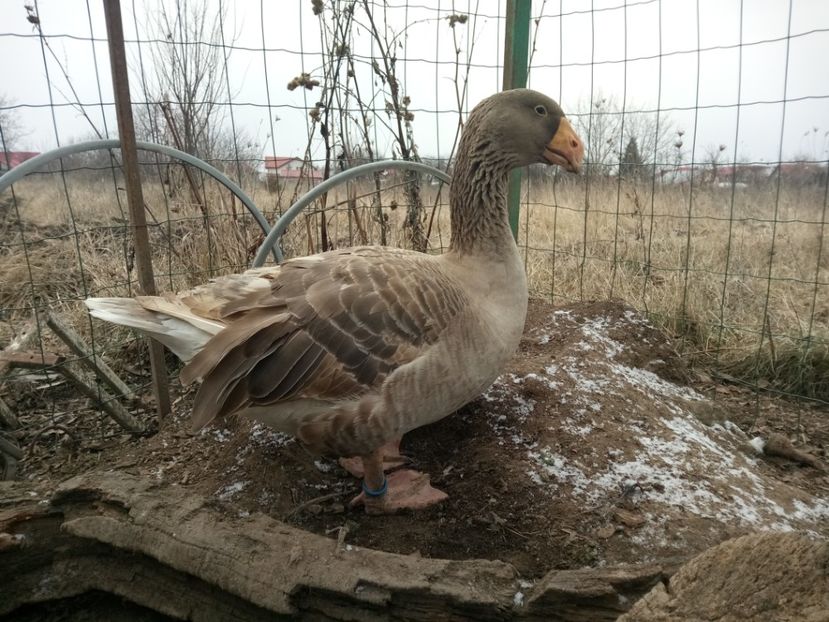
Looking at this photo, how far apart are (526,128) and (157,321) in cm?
191

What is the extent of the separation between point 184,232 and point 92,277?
36.2 inches

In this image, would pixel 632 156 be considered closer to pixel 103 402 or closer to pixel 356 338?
pixel 356 338

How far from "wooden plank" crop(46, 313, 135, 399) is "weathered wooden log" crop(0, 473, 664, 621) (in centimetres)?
133

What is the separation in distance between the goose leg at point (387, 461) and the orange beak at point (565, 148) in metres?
1.61

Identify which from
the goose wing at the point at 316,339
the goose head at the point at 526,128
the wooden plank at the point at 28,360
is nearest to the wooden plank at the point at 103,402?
the wooden plank at the point at 28,360

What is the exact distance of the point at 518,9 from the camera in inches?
161

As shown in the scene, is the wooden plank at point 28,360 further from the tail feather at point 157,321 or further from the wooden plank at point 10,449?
the tail feather at point 157,321

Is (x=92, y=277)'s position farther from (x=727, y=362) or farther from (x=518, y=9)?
(x=727, y=362)

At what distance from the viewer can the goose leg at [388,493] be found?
2.38 m

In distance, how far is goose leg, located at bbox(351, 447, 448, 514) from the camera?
238 centimetres

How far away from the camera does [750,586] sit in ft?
4.08

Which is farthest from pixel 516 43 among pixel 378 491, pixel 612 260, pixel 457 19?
pixel 378 491

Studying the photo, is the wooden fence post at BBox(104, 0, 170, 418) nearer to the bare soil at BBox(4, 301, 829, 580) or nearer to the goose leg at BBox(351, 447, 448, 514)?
the bare soil at BBox(4, 301, 829, 580)

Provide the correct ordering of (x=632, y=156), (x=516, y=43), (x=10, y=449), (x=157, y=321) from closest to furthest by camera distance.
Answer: (x=157, y=321), (x=10, y=449), (x=516, y=43), (x=632, y=156)
